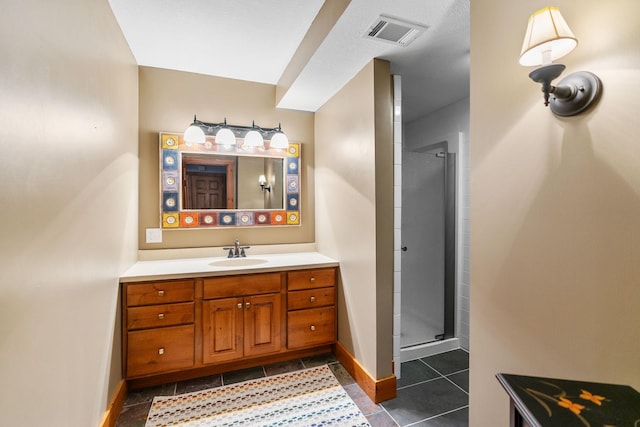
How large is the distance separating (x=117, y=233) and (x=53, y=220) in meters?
0.85

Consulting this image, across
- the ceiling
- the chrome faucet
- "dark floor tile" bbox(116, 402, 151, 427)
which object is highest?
the ceiling

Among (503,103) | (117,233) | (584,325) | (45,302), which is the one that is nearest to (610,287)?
(584,325)

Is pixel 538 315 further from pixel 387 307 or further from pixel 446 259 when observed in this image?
pixel 446 259

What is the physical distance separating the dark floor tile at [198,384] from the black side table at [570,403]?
2.04 metres

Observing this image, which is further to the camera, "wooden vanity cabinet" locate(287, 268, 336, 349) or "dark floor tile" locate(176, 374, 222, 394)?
"wooden vanity cabinet" locate(287, 268, 336, 349)

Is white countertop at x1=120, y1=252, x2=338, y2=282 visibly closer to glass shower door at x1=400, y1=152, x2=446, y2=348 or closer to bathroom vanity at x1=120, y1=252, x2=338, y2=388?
bathroom vanity at x1=120, y1=252, x2=338, y2=388

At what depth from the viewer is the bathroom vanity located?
197 centimetres

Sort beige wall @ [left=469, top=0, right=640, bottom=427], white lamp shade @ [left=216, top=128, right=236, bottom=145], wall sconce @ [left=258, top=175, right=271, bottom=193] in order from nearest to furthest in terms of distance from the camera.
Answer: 1. beige wall @ [left=469, top=0, right=640, bottom=427]
2. white lamp shade @ [left=216, top=128, right=236, bottom=145]
3. wall sconce @ [left=258, top=175, right=271, bottom=193]

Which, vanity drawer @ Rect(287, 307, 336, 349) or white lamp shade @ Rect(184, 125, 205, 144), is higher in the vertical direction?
white lamp shade @ Rect(184, 125, 205, 144)

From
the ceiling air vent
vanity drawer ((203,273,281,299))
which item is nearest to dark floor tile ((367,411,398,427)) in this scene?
vanity drawer ((203,273,281,299))

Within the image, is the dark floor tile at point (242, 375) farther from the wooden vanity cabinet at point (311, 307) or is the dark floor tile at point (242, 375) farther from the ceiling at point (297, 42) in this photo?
the ceiling at point (297, 42)

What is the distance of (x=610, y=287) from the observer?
0.78 meters

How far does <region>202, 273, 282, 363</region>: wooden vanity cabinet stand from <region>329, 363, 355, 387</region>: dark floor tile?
0.49m

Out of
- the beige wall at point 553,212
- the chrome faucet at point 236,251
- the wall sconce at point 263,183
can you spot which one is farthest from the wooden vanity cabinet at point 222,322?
the beige wall at point 553,212
